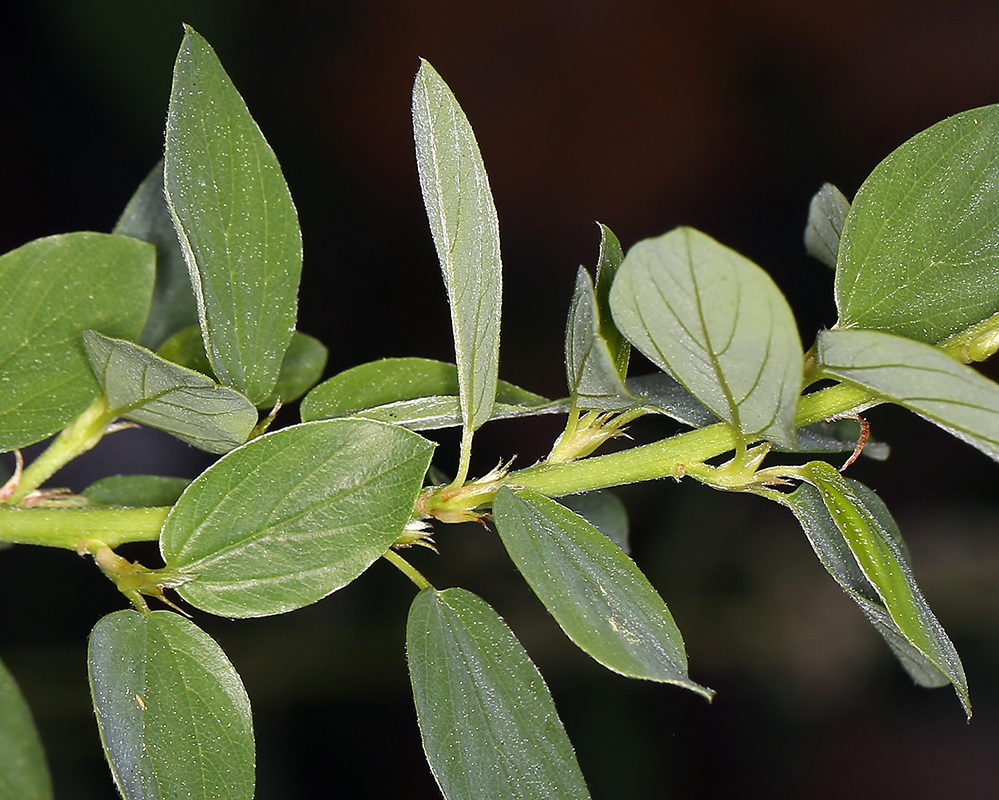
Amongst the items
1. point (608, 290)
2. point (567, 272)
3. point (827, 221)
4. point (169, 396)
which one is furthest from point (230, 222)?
point (567, 272)

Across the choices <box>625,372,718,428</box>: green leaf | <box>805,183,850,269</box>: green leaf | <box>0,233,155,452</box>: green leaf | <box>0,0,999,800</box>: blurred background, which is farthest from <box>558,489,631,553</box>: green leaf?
<box>0,0,999,800</box>: blurred background

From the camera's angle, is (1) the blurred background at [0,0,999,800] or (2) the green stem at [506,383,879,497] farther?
(1) the blurred background at [0,0,999,800]

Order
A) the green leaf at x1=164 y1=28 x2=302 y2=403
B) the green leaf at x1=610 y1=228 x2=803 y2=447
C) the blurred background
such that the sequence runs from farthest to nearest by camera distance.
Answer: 1. the blurred background
2. the green leaf at x1=164 y1=28 x2=302 y2=403
3. the green leaf at x1=610 y1=228 x2=803 y2=447

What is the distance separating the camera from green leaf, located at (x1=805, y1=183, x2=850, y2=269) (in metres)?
0.52

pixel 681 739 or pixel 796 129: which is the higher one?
pixel 796 129

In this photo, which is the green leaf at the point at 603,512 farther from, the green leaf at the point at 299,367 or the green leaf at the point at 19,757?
the green leaf at the point at 19,757

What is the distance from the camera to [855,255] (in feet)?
1.50

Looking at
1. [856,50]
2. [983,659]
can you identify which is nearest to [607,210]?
[856,50]

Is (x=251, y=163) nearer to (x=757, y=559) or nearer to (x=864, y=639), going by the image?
(x=757, y=559)

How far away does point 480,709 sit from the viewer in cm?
47

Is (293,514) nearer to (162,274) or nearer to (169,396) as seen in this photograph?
(169,396)

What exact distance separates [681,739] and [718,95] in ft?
5.31

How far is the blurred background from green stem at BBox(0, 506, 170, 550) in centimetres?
121

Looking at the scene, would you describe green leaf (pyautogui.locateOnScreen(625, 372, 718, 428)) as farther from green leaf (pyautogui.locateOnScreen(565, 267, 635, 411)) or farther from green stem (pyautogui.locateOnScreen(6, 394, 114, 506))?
green stem (pyautogui.locateOnScreen(6, 394, 114, 506))
